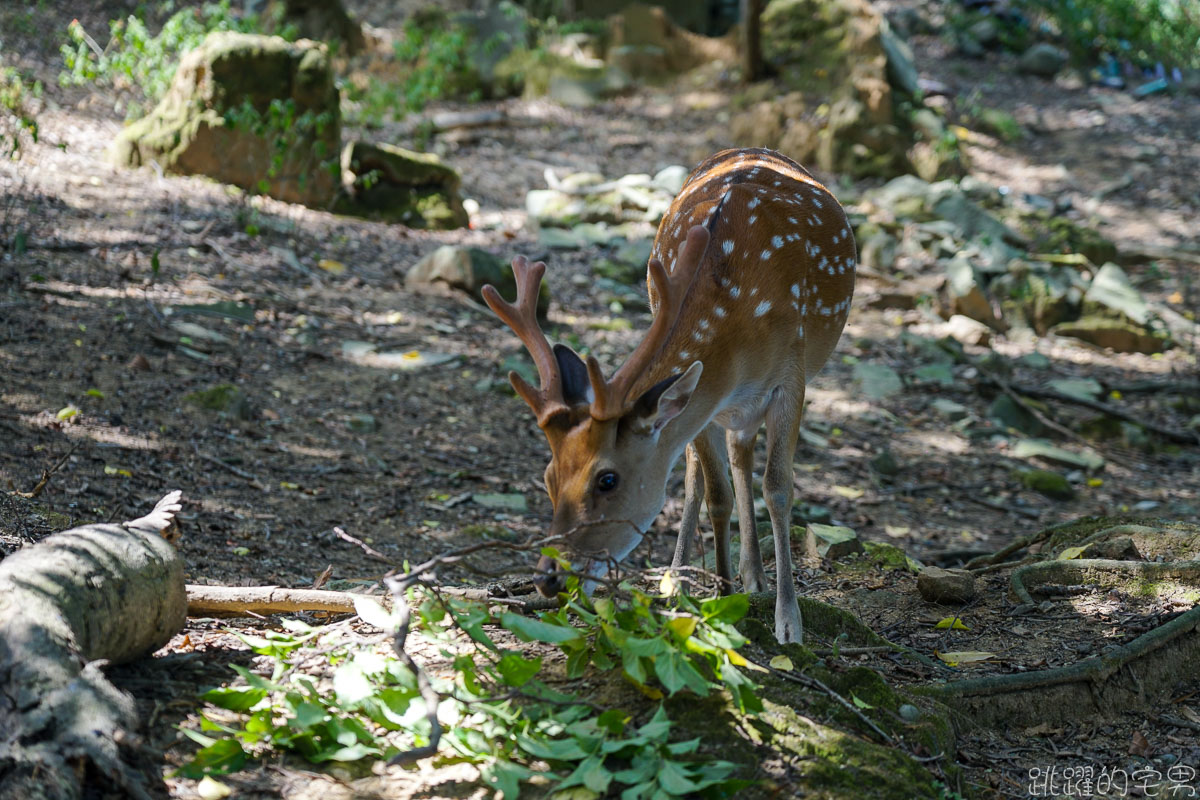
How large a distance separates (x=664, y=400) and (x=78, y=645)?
6.52 ft

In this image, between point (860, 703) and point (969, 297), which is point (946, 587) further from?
point (969, 297)

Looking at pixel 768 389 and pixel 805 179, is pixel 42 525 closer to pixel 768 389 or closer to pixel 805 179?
pixel 768 389

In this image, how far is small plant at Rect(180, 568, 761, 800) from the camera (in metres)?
2.59

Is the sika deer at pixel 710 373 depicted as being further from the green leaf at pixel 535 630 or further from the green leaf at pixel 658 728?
the green leaf at pixel 658 728

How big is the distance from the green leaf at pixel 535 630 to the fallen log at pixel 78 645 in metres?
0.94

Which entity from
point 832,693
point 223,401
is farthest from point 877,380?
point 832,693

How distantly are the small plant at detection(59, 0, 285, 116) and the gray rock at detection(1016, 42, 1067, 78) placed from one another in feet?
45.6

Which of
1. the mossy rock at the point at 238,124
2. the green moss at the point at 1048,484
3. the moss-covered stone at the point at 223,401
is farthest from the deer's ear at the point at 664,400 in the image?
the mossy rock at the point at 238,124

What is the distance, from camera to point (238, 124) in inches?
A: 384

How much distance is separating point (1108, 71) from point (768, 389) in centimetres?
1800

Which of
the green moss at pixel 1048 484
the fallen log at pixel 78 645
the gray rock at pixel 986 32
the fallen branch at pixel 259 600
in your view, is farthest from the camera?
the gray rock at pixel 986 32

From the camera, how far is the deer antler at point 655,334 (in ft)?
11.9

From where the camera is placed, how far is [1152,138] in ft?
55.5

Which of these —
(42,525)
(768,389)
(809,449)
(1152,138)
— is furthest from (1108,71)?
(42,525)
